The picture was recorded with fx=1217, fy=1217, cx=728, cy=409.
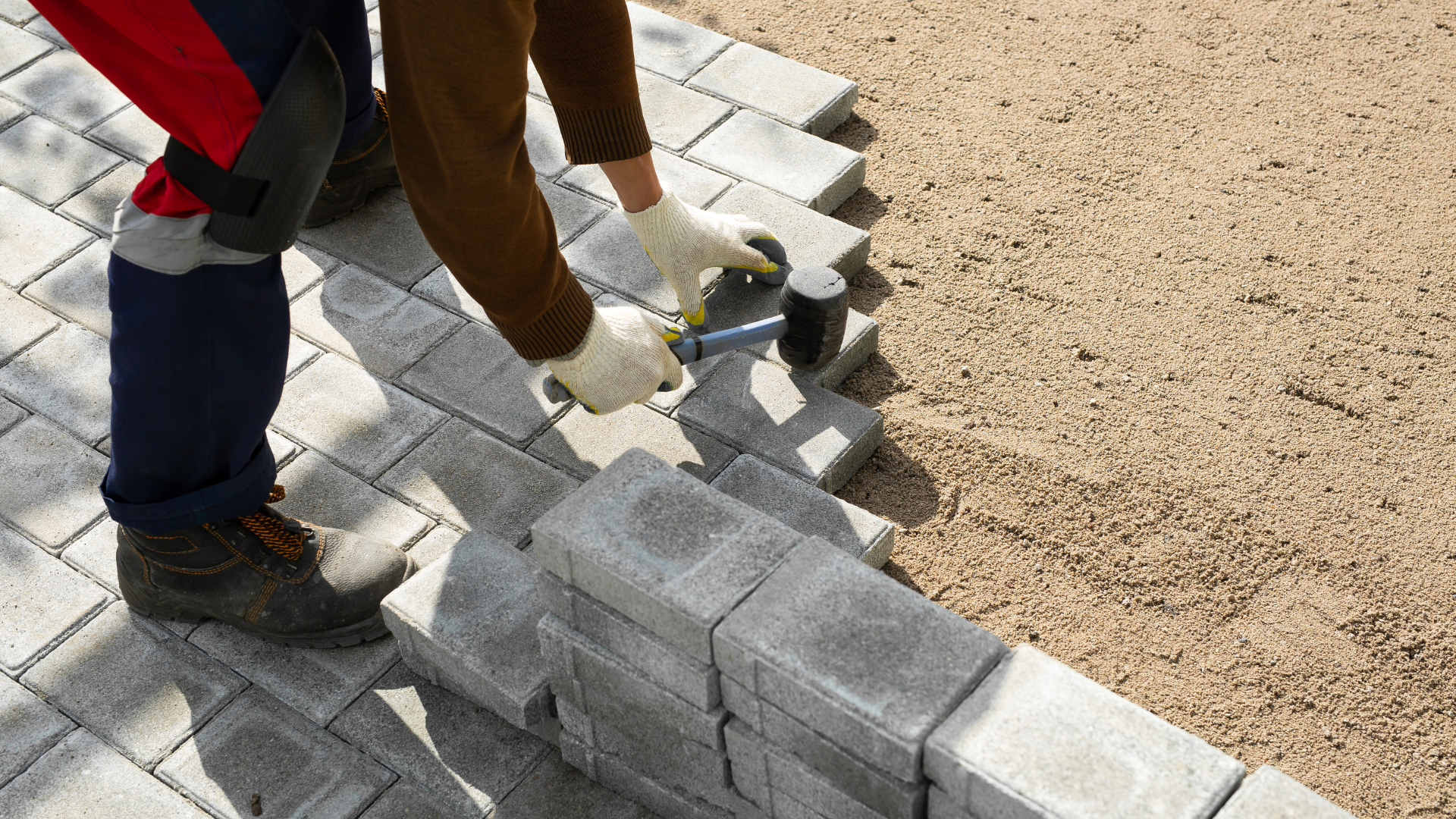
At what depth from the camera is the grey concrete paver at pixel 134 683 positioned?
98.7 inches

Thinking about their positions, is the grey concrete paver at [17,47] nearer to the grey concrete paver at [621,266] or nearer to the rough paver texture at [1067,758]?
the grey concrete paver at [621,266]

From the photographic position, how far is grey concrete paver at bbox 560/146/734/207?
379 centimetres

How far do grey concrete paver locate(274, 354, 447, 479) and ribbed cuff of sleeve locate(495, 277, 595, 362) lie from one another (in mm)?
598

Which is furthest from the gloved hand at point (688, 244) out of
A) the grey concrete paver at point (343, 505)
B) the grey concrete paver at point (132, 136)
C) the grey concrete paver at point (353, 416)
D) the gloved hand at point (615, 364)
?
the grey concrete paver at point (132, 136)

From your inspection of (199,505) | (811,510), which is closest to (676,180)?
(811,510)

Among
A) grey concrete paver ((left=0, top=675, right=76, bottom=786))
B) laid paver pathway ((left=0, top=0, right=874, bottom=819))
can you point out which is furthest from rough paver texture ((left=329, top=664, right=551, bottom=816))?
grey concrete paver ((left=0, top=675, right=76, bottom=786))

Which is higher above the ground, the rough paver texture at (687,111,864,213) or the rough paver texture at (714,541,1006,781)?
the rough paver texture at (714,541,1006,781)

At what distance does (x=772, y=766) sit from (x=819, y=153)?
2437 mm

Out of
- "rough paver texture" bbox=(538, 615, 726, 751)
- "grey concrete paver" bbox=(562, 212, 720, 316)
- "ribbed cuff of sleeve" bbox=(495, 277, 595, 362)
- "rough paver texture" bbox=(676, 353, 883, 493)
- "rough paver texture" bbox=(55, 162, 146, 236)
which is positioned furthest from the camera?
"rough paver texture" bbox=(55, 162, 146, 236)

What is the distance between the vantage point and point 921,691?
1812 millimetres

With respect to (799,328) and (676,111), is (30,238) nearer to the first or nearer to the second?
(676,111)

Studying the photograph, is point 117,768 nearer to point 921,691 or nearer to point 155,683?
point 155,683

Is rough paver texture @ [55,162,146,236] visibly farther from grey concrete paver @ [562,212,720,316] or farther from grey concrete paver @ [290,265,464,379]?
grey concrete paver @ [562,212,720,316]

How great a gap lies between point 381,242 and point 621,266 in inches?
29.7
